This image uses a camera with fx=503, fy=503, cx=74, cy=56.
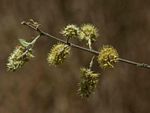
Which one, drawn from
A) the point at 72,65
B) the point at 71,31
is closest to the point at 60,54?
the point at 71,31

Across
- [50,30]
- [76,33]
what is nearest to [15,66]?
[76,33]

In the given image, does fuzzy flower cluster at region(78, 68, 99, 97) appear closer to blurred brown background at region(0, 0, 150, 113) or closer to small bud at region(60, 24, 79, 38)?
small bud at region(60, 24, 79, 38)

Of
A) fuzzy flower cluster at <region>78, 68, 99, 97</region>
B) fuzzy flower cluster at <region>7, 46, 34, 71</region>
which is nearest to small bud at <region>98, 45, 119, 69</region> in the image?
fuzzy flower cluster at <region>78, 68, 99, 97</region>

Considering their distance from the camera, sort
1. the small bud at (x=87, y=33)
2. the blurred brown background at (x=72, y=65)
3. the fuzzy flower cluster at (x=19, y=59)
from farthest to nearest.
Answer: the blurred brown background at (x=72, y=65), the small bud at (x=87, y=33), the fuzzy flower cluster at (x=19, y=59)

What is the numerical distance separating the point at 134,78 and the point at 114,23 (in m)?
0.31

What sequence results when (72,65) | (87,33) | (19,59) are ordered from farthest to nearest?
(72,65) < (87,33) < (19,59)

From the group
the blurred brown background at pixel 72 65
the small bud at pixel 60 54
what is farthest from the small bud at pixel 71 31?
the blurred brown background at pixel 72 65

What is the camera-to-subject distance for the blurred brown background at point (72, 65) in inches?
105

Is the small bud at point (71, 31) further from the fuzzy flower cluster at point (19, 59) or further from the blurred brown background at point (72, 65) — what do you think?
the blurred brown background at point (72, 65)

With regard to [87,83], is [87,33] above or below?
above

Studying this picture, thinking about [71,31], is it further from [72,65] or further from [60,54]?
[72,65]

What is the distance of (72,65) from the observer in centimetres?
273

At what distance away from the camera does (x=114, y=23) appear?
8.73 ft

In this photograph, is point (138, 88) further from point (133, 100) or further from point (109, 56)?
point (109, 56)
